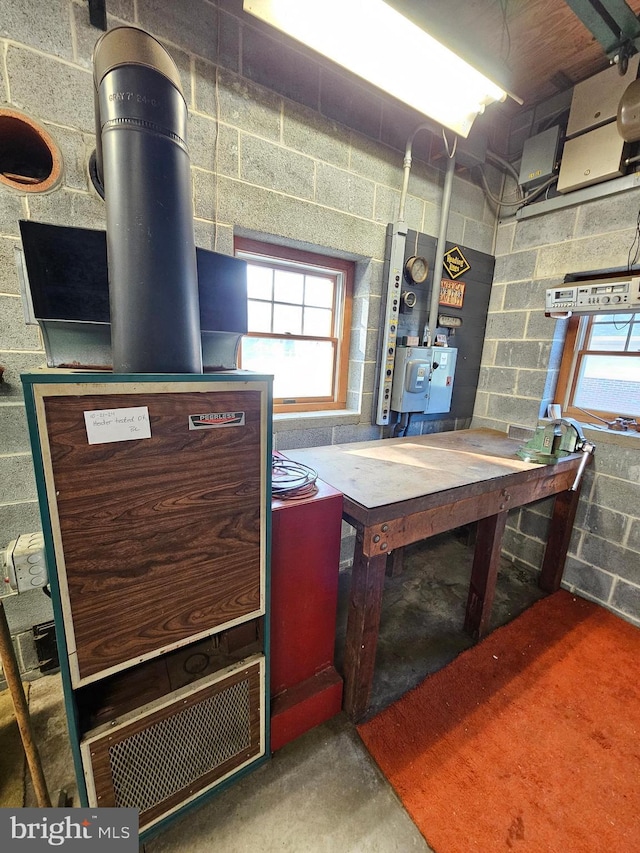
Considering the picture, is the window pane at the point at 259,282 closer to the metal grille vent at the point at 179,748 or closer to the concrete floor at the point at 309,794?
the metal grille vent at the point at 179,748

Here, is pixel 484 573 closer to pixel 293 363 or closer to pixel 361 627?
pixel 361 627

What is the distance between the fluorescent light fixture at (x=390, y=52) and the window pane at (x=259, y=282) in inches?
37.5

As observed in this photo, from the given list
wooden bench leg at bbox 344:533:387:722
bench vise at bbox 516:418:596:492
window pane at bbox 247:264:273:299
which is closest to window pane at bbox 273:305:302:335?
window pane at bbox 247:264:273:299

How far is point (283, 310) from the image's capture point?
214cm

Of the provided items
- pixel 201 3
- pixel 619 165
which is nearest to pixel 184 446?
pixel 201 3

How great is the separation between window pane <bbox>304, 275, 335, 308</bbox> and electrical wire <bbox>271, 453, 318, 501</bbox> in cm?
126

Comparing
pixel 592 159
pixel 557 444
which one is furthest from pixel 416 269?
pixel 557 444

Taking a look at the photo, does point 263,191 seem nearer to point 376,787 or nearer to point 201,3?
point 201,3

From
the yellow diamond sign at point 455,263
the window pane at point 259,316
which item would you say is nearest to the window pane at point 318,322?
the window pane at point 259,316

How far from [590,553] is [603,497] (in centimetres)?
39

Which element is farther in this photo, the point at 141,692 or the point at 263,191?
the point at 263,191

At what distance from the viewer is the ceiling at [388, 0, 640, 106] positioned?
4.57 feet

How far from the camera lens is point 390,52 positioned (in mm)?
1405

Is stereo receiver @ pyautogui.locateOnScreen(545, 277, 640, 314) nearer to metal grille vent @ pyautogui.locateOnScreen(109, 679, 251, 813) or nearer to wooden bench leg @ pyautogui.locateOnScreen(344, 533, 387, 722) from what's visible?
wooden bench leg @ pyautogui.locateOnScreen(344, 533, 387, 722)
